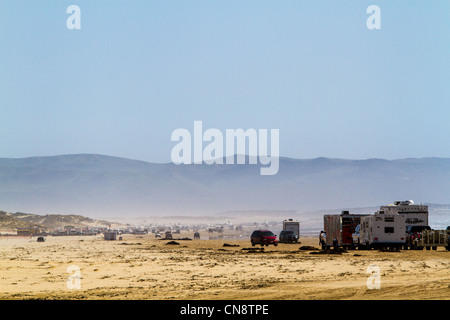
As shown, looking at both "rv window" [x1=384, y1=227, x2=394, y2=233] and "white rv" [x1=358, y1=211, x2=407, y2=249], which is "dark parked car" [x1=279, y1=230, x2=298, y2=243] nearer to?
"white rv" [x1=358, y1=211, x2=407, y2=249]

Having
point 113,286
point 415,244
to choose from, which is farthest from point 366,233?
point 113,286

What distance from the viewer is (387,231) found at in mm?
49062

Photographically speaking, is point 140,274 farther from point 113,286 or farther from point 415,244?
point 415,244

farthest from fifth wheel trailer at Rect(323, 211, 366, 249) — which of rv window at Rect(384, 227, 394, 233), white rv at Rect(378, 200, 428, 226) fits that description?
rv window at Rect(384, 227, 394, 233)

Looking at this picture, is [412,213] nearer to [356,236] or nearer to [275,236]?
[356,236]

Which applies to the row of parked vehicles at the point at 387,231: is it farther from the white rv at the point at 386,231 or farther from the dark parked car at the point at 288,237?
the dark parked car at the point at 288,237

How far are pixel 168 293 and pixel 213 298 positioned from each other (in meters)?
2.13

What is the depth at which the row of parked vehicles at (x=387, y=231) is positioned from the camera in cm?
4881

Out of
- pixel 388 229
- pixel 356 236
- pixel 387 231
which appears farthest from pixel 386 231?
pixel 356 236

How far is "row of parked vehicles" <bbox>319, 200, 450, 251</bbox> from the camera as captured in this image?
48.8 meters

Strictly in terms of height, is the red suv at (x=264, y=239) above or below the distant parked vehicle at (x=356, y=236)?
below

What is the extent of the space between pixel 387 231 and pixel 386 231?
0.08 meters

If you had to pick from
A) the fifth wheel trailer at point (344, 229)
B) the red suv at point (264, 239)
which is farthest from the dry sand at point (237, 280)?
the red suv at point (264, 239)
